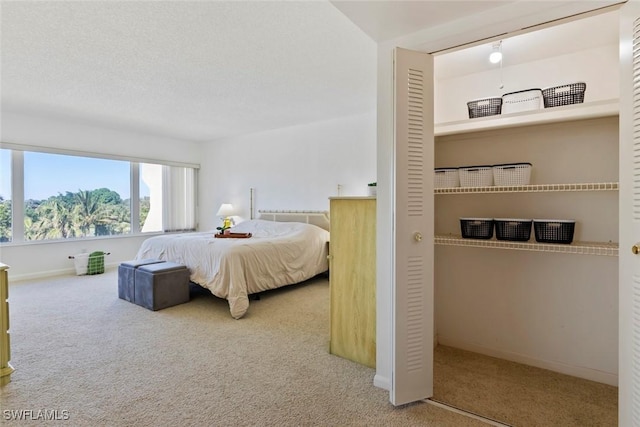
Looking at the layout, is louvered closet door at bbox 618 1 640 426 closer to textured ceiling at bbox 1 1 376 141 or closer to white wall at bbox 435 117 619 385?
white wall at bbox 435 117 619 385

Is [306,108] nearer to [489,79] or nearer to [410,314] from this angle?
[489,79]

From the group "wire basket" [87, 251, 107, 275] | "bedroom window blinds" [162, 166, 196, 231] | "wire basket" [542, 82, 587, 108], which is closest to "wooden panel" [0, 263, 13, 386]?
"wire basket" [87, 251, 107, 275]

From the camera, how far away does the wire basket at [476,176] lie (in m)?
2.29

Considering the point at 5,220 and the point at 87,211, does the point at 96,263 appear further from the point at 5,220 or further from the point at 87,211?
the point at 5,220

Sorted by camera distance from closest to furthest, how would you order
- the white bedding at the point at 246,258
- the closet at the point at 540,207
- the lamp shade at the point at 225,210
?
the closet at the point at 540,207
the white bedding at the point at 246,258
the lamp shade at the point at 225,210

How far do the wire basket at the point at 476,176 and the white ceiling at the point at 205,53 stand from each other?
2.93 ft

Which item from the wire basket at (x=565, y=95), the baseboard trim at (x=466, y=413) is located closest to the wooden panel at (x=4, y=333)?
the baseboard trim at (x=466, y=413)

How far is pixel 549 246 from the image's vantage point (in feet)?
6.52

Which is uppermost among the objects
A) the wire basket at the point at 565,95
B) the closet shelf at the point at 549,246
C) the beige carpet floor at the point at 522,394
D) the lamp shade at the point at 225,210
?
the wire basket at the point at 565,95

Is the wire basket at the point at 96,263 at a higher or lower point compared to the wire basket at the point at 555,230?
lower

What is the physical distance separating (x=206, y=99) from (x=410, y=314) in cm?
369

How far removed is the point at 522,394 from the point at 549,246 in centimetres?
94

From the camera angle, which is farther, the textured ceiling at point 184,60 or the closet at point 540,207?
the textured ceiling at point 184,60

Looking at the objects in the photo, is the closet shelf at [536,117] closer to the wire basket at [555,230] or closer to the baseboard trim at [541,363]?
the wire basket at [555,230]
